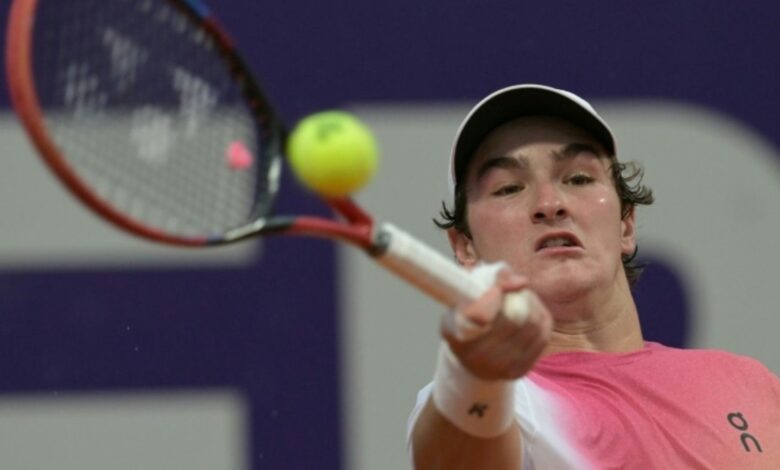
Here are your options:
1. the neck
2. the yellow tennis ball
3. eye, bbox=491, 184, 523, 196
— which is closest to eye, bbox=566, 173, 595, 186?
eye, bbox=491, 184, 523, 196

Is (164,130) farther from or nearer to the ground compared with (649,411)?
farther from the ground

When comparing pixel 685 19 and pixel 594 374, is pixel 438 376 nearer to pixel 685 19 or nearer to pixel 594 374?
pixel 594 374

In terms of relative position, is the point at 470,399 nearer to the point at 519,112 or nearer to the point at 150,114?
the point at 150,114

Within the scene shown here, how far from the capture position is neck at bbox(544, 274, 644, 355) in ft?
10.5

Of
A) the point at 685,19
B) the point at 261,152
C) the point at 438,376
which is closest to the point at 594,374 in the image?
the point at 438,376

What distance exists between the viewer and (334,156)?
2223 millimetres

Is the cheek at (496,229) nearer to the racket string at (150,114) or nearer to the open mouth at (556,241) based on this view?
the open mouth at (556,241)

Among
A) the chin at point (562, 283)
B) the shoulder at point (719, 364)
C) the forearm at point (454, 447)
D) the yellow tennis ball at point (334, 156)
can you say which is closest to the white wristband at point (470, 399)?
the forearm at point (454, 447)

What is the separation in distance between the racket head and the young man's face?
806mm

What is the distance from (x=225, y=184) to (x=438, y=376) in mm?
435

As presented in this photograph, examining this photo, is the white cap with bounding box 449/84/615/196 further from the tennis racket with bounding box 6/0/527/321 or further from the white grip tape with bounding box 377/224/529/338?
the white grip tape with bounding box 377/224/529/338

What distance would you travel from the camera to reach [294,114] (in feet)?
14.4

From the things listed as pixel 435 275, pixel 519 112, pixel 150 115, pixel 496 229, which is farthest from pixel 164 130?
pixel 519 112

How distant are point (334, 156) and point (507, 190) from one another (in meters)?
1.03
